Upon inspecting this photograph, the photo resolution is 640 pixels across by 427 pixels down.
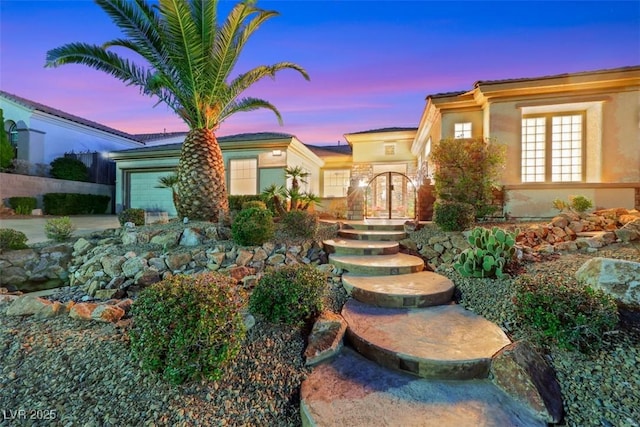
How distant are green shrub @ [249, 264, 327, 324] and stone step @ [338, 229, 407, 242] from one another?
3220 millimetres

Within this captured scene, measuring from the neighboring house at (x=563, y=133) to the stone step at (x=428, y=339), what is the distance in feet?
19.6

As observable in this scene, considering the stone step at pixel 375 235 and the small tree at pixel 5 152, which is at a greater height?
the small tree at pixel 5 152

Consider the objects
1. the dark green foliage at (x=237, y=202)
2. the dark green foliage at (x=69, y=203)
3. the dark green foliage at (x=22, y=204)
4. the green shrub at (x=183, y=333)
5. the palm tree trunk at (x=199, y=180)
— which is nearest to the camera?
the green shrub at (x=183, y=333)

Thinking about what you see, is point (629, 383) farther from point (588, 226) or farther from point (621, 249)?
point (588, 226)

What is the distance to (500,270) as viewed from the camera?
4121 mm

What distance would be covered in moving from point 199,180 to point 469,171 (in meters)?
6.98

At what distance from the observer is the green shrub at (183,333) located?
7.36 ft

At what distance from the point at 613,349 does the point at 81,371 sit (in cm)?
489

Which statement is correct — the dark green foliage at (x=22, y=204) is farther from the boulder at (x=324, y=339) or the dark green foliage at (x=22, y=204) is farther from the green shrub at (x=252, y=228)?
the boulder at (x=324, y=339)

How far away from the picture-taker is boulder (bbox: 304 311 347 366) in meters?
2.86

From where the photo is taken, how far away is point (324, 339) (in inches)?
118

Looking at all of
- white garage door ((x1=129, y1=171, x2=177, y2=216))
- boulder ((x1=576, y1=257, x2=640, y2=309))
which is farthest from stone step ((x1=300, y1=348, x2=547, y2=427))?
white garage door ((x1=129, y1=171, x2=177, y2=216))

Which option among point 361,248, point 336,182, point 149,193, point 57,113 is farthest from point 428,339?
point 57,113

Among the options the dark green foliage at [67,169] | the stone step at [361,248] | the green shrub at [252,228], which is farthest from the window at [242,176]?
the dark green foliage at [67,169]
